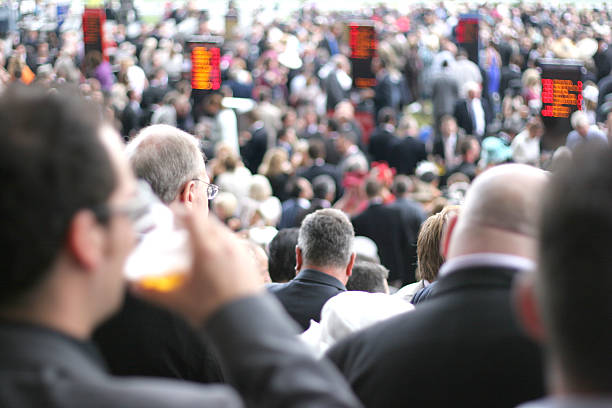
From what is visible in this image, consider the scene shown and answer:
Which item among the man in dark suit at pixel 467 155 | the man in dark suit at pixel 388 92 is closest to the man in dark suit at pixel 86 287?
the man in dark suit at pixel 467 155

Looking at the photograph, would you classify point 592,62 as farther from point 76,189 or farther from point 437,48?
point 76,189

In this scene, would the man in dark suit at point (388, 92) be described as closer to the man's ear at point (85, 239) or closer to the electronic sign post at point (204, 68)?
the electronic sign post at point (204, 68)

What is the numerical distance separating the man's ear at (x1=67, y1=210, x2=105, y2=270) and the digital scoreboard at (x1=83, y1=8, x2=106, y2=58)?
1234cm

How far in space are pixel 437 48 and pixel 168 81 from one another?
20.3ft

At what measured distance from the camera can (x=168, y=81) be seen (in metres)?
15.1

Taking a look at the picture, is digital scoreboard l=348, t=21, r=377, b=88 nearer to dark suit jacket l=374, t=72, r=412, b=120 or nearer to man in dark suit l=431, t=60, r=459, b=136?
man in dark suit l=431, t=60, r=459, b=136

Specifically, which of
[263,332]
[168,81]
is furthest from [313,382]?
[168,81]

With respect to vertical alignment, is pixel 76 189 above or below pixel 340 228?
above

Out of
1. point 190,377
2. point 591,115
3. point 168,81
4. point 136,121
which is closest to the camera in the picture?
point 190,377

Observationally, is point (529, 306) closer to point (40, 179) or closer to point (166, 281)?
point (166, 281)

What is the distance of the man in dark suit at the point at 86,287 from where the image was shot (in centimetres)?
108

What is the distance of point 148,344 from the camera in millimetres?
1942

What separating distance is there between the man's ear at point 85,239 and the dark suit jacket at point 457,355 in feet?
2.00

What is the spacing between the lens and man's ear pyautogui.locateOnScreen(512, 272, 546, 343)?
114 centimetres
